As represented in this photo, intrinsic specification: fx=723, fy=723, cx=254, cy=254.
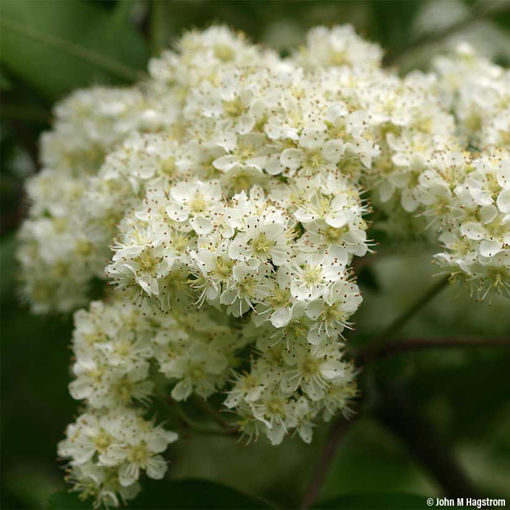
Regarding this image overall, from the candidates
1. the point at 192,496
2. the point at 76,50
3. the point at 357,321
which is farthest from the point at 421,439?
the point at 76,50

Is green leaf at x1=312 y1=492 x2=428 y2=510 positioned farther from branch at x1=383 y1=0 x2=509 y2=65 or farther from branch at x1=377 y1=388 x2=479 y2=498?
branch at x1=383 y1=0 x2=509 y2=65

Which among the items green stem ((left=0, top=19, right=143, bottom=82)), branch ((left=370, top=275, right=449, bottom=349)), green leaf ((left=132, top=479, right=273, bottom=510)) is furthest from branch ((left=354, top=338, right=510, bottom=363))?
green stem ((left=0, top=19, right=143, bottom=82))

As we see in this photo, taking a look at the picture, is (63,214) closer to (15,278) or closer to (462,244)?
(15,278)

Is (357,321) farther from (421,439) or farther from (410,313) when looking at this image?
(410,313)

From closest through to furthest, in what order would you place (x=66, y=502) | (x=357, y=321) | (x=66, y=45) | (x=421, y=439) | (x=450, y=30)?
(x=66, y=502)
(x=66, y=45)
(x=421, y=439)
(x=450, y=30)
(x=357, y=321)

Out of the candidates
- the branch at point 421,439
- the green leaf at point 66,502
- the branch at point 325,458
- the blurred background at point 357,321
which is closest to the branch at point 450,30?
the blurred background at point 357,321
